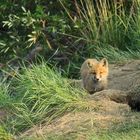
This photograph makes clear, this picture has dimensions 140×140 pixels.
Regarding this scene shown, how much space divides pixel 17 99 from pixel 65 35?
291 centimetres

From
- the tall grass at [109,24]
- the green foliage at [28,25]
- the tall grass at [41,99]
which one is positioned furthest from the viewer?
the green foliage at [28,25]

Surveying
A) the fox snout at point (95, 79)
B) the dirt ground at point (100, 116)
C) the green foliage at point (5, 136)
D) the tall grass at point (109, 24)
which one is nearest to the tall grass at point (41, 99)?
the dirt ground at point (100, 116)

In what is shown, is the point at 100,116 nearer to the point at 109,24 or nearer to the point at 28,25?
the point at 109,24

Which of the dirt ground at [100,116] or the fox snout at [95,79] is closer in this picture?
the dirt ground at [100,116]

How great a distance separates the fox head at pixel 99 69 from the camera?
10.6 m

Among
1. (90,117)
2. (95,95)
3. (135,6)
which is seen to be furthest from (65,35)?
(90,117)

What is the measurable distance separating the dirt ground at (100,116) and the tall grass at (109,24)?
1.98 m

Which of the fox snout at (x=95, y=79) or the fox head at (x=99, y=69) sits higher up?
the fox head at (x=99, y=69)

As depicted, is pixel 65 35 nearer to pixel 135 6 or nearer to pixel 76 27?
pixel 76 27

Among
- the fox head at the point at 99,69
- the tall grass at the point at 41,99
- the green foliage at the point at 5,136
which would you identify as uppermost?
the green foliage at the point at 5,136

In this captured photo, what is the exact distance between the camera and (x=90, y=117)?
8.87m

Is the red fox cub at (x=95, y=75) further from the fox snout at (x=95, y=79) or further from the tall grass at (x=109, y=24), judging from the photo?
the tall grass at (x=109, y=24)

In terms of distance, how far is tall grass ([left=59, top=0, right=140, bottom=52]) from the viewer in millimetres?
12219

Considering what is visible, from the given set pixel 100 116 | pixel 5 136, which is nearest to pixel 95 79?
pixel 100 116
